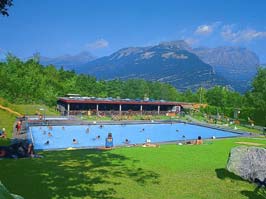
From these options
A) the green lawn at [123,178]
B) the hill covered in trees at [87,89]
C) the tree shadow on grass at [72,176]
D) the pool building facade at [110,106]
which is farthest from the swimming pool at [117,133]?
the green lawn at [123,178]

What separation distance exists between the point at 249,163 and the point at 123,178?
4.70 metres

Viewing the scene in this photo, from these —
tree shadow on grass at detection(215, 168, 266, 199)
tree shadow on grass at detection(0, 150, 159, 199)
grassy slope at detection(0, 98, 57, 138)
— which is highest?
grassy slope at detection(0, 98, 57, 138)

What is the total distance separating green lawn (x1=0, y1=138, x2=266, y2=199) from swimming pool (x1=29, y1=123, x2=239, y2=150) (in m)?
15.2

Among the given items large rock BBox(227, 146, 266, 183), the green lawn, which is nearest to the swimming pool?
the green lawn

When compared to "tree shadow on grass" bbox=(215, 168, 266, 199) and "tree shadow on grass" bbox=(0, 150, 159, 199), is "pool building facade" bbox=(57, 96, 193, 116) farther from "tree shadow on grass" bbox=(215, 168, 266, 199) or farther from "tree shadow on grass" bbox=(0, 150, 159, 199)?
"tree shadow on grass" bbox=(215, 168, 266, 199)

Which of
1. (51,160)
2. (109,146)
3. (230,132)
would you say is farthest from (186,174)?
(230,132)

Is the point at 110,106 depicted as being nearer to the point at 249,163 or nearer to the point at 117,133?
the point at 117,133

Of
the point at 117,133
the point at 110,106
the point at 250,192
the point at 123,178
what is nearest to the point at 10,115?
the point at 117,133

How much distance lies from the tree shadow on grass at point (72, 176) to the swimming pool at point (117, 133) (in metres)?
14.8

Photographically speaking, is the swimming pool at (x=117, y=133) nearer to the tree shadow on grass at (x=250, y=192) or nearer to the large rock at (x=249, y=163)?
the tree shadow on grass at (x=250, y=192)

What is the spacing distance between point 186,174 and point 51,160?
6.13 meters

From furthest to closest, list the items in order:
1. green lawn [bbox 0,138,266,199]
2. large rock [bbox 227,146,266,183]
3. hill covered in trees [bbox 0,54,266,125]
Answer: hill covered in trees [bbox 0,54,266,125], large rock [bbox 227,146,266,183], green lawn [bbox 0,138,266,199]

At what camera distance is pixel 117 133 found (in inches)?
1511

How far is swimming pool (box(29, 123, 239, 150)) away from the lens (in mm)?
32375
